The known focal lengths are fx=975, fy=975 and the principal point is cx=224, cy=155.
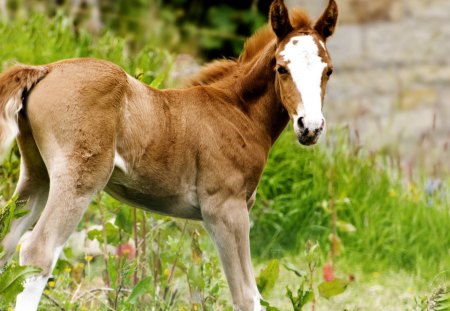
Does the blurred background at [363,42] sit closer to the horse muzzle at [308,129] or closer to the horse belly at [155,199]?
the horse belly at [155,199]

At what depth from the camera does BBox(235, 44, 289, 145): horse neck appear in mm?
4129

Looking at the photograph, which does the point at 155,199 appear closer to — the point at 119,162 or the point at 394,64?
the point at 119,162

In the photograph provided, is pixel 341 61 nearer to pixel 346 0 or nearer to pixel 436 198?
pixel 346 0

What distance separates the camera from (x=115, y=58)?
6.73m

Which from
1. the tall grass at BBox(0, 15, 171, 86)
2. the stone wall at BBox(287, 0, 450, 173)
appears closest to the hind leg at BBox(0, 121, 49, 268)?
the tall grass at BBox(0, 15, 171, 86)

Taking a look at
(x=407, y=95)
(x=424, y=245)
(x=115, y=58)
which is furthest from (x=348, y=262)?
(x=407, y=95)

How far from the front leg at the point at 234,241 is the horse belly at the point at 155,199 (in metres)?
0.07

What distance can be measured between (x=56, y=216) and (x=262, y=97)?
1.09 metres

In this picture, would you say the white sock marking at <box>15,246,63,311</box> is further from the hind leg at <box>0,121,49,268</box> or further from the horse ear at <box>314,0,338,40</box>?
the horse ear at <box>314,0,338,40</box>

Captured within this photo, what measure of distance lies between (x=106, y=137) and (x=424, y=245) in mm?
3282

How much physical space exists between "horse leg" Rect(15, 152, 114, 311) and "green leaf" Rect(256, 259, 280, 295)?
1.03 metres

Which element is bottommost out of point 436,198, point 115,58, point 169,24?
point 436,198

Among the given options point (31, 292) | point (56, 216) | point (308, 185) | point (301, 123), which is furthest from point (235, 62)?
point (308, 185)

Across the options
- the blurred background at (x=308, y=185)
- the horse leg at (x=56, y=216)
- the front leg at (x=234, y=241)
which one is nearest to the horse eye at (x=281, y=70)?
the front leg at (x=234, y=241)
